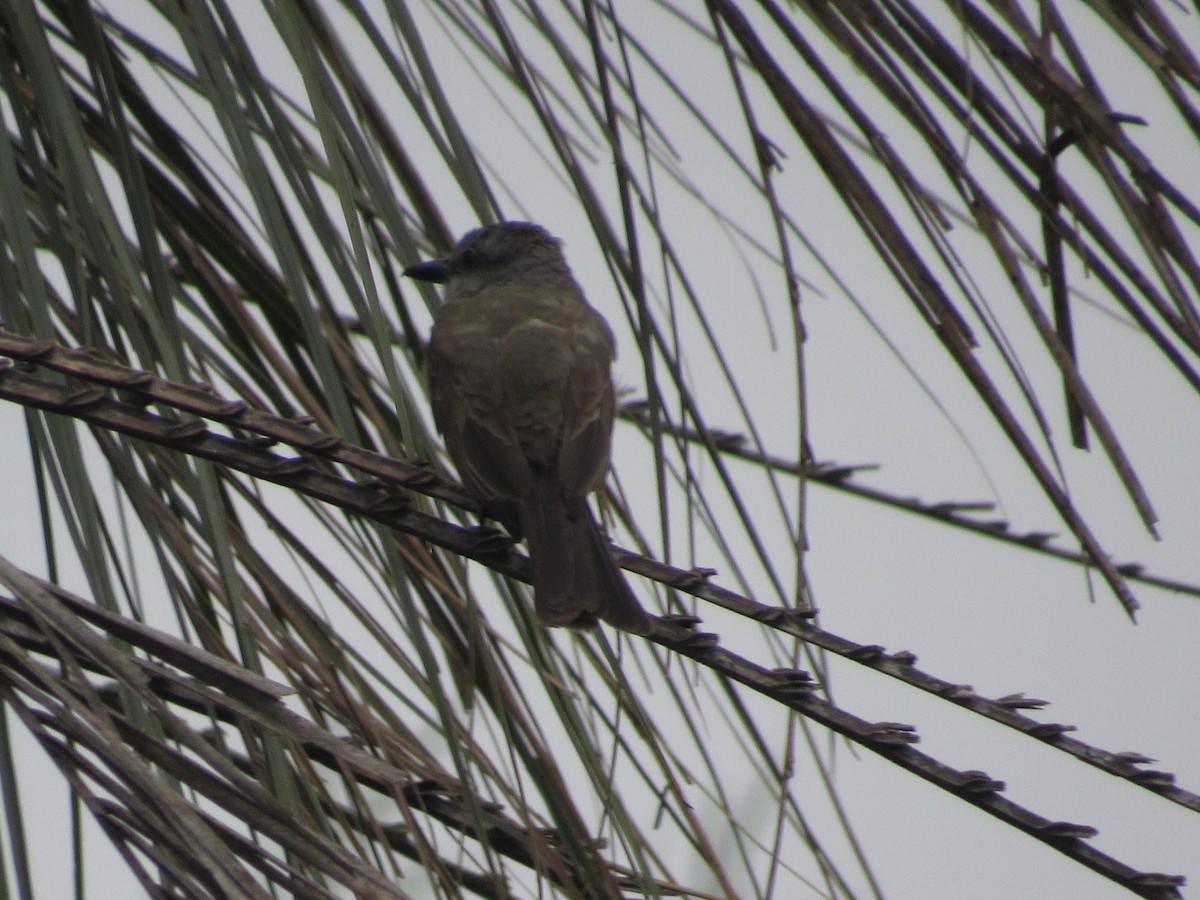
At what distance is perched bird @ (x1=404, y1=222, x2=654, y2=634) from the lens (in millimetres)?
3029

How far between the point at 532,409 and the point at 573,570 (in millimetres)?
1104

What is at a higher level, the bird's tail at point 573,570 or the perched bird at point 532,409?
the perched bird at point 532,409

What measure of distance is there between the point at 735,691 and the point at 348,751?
2.10 feet

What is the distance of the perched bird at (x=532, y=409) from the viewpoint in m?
3.03

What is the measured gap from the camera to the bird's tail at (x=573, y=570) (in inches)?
81.7

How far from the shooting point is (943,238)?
1729 mm

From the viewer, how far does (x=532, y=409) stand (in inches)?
137

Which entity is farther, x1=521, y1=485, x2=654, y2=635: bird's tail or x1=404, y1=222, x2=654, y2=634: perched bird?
x1=404, y1=222, x2=654, y2=634: perched bird

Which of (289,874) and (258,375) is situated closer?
(289,874)

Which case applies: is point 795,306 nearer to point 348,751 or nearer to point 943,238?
point 943,238

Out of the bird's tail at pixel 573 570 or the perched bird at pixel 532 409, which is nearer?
the bird's tail at pixel 573 570

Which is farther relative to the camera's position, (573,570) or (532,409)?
(532,409)

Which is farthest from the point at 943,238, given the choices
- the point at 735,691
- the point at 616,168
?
the point at 735,691

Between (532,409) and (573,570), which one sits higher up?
(532,409)
